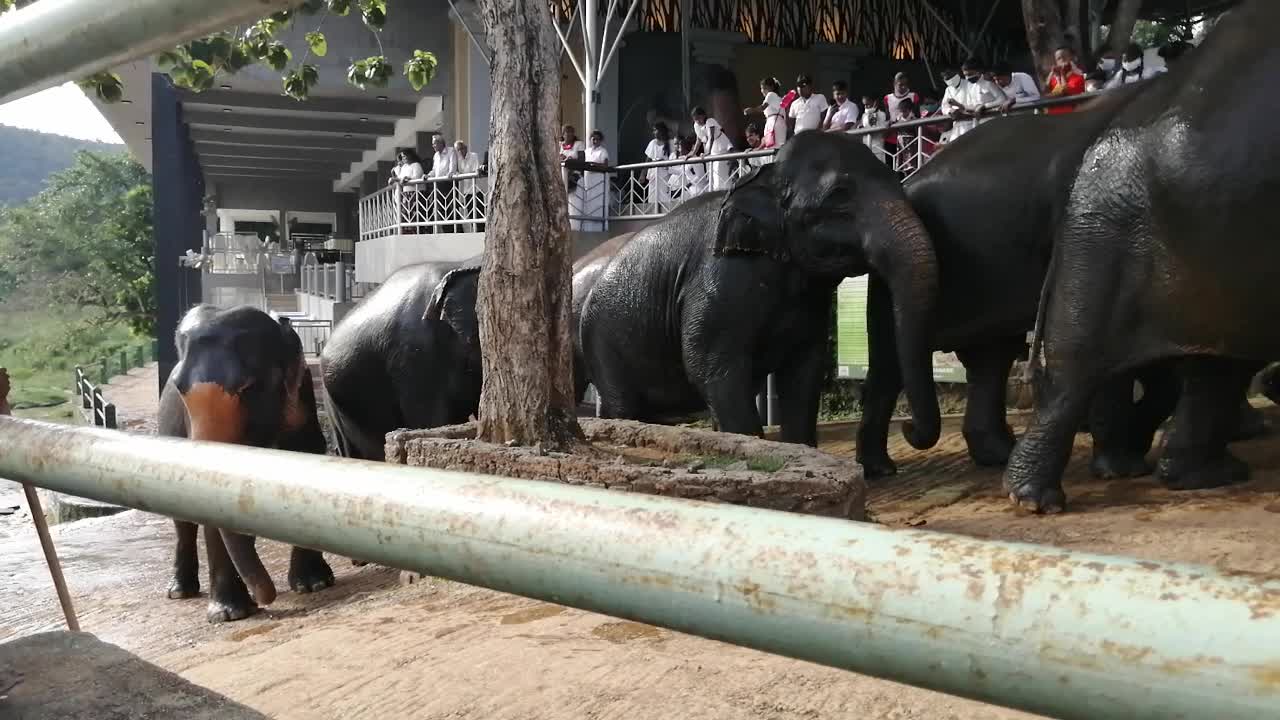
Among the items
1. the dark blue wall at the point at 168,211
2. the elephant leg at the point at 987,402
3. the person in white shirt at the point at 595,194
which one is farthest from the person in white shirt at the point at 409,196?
the elephant leg at the point at 987,402

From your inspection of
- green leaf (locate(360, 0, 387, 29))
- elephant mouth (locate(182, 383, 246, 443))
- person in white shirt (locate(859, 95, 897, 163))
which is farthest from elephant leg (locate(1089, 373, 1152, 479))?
green leaf (locate(360, 0, 387, 29))

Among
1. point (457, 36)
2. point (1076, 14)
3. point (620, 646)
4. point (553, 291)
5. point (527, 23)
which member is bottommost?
point (620, 646)

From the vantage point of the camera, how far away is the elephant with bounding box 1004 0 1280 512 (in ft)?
16.9

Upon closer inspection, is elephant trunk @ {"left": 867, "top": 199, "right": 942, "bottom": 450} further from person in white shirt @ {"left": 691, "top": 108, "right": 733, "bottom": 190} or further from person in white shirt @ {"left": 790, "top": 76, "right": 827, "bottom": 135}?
person in white shirt @ {"left": 691, "top": 108, "right": 733, "bottom": 190}

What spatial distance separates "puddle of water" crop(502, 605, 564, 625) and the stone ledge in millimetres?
615

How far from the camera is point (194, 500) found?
0.96 metres

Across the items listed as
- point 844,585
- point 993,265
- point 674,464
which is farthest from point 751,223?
point 844,585

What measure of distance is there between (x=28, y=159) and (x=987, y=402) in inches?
4565

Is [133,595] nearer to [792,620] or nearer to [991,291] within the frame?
[991,291]

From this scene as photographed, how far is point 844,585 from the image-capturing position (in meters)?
0.61

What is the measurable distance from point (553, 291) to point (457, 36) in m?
16.7

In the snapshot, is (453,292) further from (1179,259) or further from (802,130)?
(1179,259)

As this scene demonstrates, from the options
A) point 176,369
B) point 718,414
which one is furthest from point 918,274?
point 176,369

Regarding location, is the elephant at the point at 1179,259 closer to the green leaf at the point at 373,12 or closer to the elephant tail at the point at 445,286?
the elephant tail at the point at 445,286
